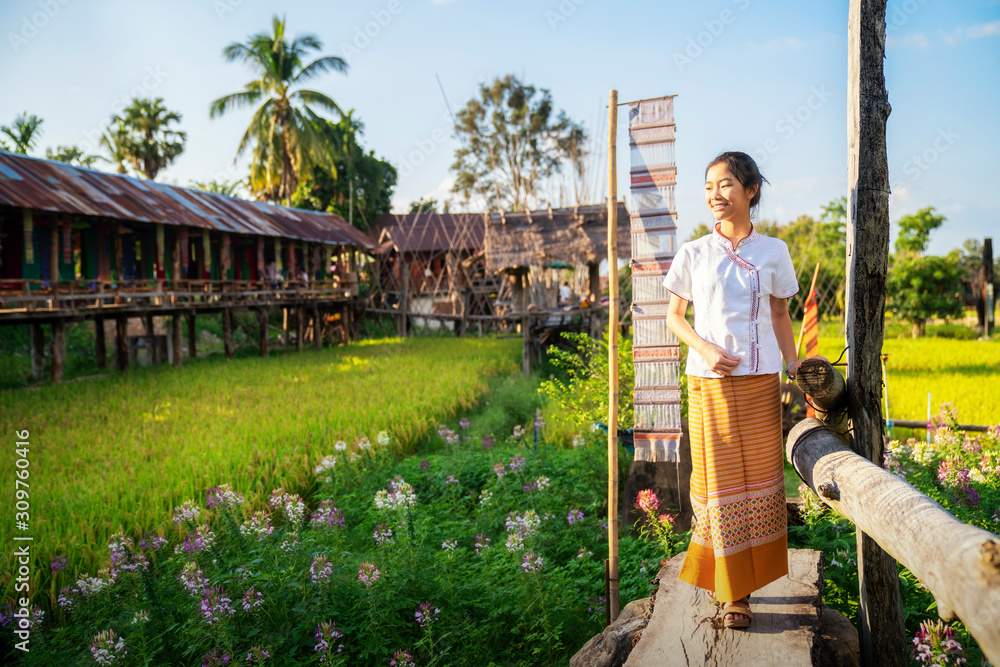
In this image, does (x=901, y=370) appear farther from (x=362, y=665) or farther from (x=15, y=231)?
(x=15, y=231)

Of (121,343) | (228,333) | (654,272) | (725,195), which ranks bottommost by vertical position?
(121,343)

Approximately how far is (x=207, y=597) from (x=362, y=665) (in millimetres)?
713

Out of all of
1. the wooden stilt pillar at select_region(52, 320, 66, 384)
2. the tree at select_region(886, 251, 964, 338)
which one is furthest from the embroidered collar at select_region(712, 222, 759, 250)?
the tree at select_region(886, 251, 964, 338)

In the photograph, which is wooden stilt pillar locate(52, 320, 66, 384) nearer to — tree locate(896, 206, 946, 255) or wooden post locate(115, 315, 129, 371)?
wooden post locate(115, 315, 129, 371)

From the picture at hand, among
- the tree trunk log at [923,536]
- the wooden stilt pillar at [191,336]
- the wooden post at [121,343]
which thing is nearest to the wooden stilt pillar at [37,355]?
the wooden post at [121,343]

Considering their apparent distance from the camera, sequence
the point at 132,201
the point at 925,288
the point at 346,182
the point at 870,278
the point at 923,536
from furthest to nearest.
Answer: the point at 346,182 < the point at 925,288 < the point at 132,201 < the point at 870,278 < the point at 923,536

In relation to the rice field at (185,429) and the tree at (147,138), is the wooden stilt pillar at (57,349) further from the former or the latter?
the tree at (147,138)

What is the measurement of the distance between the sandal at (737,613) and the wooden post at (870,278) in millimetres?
411

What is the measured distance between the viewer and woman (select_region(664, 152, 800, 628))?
2.26m

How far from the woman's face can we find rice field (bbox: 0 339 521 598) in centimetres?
382

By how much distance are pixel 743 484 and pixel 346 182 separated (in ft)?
75.6

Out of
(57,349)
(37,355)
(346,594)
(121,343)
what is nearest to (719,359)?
(346,594)

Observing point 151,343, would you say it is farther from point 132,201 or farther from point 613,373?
point 613,373

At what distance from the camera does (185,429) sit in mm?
6488
